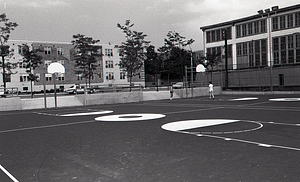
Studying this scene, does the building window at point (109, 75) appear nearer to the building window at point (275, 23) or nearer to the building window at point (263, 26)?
the building window at point (263, 26)

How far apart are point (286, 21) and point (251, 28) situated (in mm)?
6981

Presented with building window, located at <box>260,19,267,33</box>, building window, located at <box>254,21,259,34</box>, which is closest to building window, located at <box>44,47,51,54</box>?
building window, located at <box>254,21,259,34</box>

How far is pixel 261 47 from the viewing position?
56.2 m

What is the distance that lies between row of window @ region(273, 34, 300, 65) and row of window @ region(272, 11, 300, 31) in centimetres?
168

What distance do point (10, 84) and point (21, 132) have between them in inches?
2388

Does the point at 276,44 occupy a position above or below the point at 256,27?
below

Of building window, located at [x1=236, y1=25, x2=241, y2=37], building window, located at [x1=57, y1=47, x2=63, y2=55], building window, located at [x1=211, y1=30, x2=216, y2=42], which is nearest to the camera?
building window, located at [x1=236, y1=25, x2=241, y2=37]

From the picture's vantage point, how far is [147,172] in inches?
227

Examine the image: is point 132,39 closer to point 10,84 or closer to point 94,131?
point 10,84

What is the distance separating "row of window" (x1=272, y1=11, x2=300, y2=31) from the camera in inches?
2007

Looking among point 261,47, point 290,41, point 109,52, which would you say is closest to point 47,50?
point 109,52

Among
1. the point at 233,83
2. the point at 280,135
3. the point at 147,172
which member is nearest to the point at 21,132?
the point at 147,172

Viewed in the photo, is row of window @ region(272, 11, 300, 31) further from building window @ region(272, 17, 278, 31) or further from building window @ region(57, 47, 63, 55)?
building window @ region(57, 47, 63, 55)

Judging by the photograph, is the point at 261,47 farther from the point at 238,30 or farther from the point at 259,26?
the point at 238,30
